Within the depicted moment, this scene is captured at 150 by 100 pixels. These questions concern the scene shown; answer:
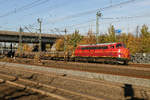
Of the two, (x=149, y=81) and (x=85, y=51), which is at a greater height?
(x=85, y=51)

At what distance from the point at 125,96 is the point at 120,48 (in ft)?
51.7

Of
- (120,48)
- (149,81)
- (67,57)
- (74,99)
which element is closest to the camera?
(74,99)

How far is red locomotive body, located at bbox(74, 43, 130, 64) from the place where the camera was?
22.3m

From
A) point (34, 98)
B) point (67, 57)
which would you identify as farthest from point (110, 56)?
point (34, 98)

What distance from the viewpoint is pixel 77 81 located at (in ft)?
34.7

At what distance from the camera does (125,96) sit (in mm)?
7387

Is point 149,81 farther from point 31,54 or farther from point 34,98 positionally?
point 31,54

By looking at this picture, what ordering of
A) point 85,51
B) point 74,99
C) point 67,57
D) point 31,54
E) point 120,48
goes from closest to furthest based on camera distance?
point 74,99 < point 120,48 < point 85,51 < point 67,57 < point 31,54

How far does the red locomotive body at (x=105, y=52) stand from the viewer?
22.3 metres

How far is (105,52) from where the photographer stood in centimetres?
2423

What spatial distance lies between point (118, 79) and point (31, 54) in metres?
33.0

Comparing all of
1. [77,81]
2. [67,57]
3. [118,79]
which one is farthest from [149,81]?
[67,57]

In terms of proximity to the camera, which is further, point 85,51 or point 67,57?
point 67,57

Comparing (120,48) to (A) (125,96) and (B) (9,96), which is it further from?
(B) (9,96)
